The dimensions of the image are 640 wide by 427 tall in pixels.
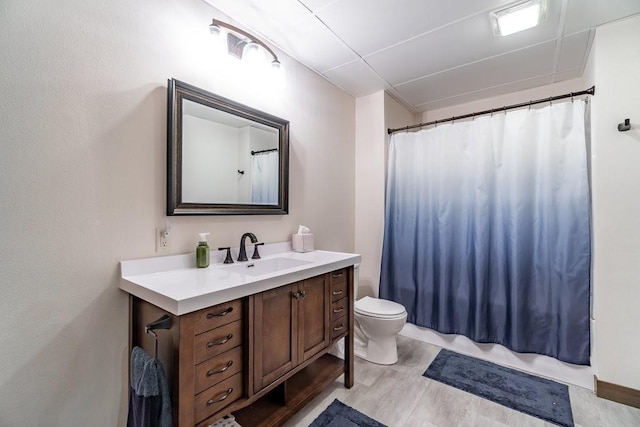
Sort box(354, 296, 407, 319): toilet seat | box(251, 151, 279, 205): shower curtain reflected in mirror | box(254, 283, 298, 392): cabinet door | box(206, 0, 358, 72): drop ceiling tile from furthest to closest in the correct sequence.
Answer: box(354, 296, 407, 319): toilet seat
box(251, 151, 279, 205): shower curtain reflected in mirror
box(206, 0, 358, 72): drop ceiling tile
box(254, 283, 298, 392): cabinet door

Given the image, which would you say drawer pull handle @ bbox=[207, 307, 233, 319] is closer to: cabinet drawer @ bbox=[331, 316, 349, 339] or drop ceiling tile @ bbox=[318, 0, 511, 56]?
cabinet drawer @ bbox=[331, 316, 349, 339]

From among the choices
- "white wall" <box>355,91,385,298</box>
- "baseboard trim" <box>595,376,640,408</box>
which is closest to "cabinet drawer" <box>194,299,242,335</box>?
"white wall" <box>355,91,385,298</box>

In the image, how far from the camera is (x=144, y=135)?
1.37 meters

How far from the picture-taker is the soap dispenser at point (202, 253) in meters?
1.51

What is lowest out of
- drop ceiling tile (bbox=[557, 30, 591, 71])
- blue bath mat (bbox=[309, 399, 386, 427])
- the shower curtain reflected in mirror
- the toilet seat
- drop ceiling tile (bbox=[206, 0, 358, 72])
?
blue bath mat (bbox=[309, 399, 386, 427])

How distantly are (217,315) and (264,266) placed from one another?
64cm

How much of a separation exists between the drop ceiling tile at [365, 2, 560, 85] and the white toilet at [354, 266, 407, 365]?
5.52 ft

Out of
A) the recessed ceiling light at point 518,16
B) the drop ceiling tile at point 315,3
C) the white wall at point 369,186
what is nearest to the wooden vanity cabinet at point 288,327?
the white wall at point 369,186

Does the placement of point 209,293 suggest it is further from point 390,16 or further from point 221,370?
point 390,16

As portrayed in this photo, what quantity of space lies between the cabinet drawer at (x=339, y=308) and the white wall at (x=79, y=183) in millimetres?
941

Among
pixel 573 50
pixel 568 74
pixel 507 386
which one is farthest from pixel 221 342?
pixel 568 74

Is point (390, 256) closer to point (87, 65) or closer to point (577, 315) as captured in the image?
point (577, 315)

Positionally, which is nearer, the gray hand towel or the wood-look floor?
the gray hand towel

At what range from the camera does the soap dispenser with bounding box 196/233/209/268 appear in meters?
1.51
